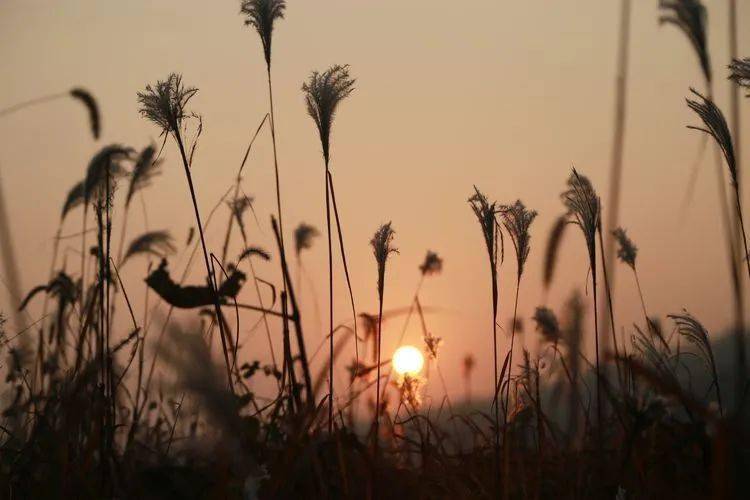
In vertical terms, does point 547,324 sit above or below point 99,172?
below

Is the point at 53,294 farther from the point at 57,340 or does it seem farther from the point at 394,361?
the point at 394,361

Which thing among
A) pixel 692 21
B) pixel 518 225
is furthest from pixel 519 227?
pixel 692 21

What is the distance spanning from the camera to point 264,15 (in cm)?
286

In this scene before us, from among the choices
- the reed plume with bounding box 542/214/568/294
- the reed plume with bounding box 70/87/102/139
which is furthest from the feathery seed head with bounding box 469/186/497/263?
the reed plume with bounding box 70/87/102/139

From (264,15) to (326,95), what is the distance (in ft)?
1.47

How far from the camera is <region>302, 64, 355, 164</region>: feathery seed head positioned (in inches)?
102

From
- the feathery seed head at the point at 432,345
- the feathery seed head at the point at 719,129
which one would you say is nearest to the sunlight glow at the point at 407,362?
the feathery seed head at the point at 432,345

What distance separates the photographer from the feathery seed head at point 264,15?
2.84m

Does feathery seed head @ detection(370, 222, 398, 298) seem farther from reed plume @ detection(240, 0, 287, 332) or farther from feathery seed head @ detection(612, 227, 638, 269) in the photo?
feathery seed head @ detection(612, 227, 638, 269)

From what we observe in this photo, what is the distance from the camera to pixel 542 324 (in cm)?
341

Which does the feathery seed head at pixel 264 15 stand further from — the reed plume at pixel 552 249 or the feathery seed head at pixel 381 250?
the reed plume at pixel 552 249

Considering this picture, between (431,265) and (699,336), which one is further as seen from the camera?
Result: (431,265)

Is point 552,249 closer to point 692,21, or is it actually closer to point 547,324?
point 547,324

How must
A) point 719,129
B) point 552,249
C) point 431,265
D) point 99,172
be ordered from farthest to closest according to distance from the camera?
1. point 431,265
2. point 552,249
3. point 99,172
4. point 719,129
